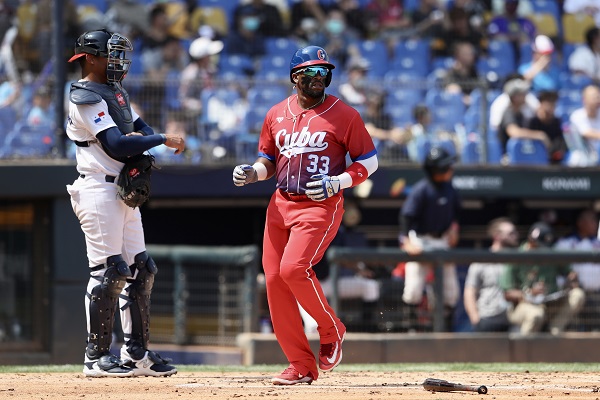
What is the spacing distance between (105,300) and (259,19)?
865 cm

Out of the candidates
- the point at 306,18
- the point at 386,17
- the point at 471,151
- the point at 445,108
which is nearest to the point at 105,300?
the point at 445,108

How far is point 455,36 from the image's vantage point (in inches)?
603

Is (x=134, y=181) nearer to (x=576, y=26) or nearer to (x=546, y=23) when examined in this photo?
(x=546, y=23)

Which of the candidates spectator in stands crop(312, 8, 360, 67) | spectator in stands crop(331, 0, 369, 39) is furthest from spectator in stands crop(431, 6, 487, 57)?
spectator in stands crop(312, 8, 360, 67)

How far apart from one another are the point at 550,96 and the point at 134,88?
465 centimetres

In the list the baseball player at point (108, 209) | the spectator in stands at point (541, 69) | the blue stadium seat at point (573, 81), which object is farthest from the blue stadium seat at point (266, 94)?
the baseball player at point (108, 209)

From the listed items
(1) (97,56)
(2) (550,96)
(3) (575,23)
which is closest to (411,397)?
(1) (97,56)

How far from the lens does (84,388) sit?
6352 millimetres

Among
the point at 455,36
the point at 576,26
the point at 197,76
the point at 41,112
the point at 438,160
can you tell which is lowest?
the point at 438,160

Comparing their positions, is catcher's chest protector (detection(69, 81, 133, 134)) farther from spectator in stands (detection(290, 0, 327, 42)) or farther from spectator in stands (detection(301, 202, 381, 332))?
spectator in stands (detection(290, 0, 327, 42))

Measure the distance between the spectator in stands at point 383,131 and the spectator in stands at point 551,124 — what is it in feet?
4.80

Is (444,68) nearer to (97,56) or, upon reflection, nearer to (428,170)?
(428,170)

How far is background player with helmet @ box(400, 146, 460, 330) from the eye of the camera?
36.9 ft

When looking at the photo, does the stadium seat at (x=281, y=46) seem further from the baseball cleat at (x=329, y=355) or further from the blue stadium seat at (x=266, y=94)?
the baseball cleat at (x=329, y=355)
